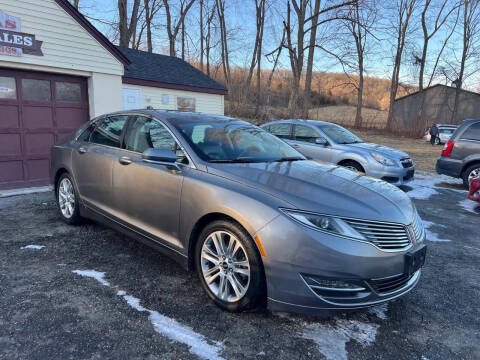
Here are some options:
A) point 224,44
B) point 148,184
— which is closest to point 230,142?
point 148,184

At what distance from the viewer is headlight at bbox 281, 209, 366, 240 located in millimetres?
2424

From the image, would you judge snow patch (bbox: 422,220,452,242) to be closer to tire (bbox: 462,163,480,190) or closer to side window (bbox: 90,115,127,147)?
tire (bbox: 462,163,480,190)

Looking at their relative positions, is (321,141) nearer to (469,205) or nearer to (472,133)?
(469,205)

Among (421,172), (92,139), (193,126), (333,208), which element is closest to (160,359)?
(333,208)

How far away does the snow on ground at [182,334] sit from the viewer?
234 centimetres

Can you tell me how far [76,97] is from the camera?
8.00 m

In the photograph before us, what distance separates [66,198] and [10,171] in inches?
129

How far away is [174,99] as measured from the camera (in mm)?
12531

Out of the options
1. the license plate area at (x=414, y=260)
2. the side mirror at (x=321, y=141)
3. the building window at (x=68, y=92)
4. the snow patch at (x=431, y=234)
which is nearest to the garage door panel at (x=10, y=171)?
the building window at (x=68, y=92)

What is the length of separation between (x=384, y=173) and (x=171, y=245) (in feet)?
17.2

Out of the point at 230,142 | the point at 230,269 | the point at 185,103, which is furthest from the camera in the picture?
the point at 185,103

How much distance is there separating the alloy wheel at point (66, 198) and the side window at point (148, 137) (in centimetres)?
141

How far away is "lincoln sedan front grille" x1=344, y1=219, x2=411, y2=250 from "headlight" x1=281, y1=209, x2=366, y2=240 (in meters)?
0.05

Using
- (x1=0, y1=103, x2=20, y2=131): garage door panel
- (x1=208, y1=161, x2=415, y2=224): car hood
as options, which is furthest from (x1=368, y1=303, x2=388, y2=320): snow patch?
(x1=0, y1=103, x2=20, y2=131): garage door panel
